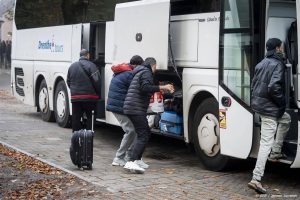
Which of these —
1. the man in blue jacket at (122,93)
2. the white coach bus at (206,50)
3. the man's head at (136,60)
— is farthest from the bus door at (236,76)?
the man in blue jacket at (122,93)

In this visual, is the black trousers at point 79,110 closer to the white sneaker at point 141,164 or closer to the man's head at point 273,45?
the white sneaker at point 141,164

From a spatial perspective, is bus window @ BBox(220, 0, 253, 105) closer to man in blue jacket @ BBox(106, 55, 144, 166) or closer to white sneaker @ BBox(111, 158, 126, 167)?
man in blue jacket @ BBox(106, 55, 144, 166)

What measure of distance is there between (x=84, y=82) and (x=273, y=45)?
431 cm

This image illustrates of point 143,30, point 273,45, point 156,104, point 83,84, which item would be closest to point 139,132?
point 156,104

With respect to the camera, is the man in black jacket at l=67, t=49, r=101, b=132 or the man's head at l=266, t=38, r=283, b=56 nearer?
the man's head at l=266, t=38, r=283, b=56

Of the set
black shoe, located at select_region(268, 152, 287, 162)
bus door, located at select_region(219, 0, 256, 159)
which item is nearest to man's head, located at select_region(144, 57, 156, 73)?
bus door, located at select_region(219, 0, 256, 159)

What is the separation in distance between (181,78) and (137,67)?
90cm

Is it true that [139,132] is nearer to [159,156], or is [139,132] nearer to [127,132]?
[127,132]

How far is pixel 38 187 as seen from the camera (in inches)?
296

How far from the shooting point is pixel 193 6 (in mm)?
9023

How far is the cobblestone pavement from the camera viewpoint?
7.33m

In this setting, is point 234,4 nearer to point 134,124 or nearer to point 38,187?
point 134,124

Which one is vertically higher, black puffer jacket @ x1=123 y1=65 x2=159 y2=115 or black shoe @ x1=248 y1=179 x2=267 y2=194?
black puffer jacket @ x1=123 y1=65 x2=159 y2=115

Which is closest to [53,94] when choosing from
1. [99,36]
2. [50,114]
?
[50,114]
